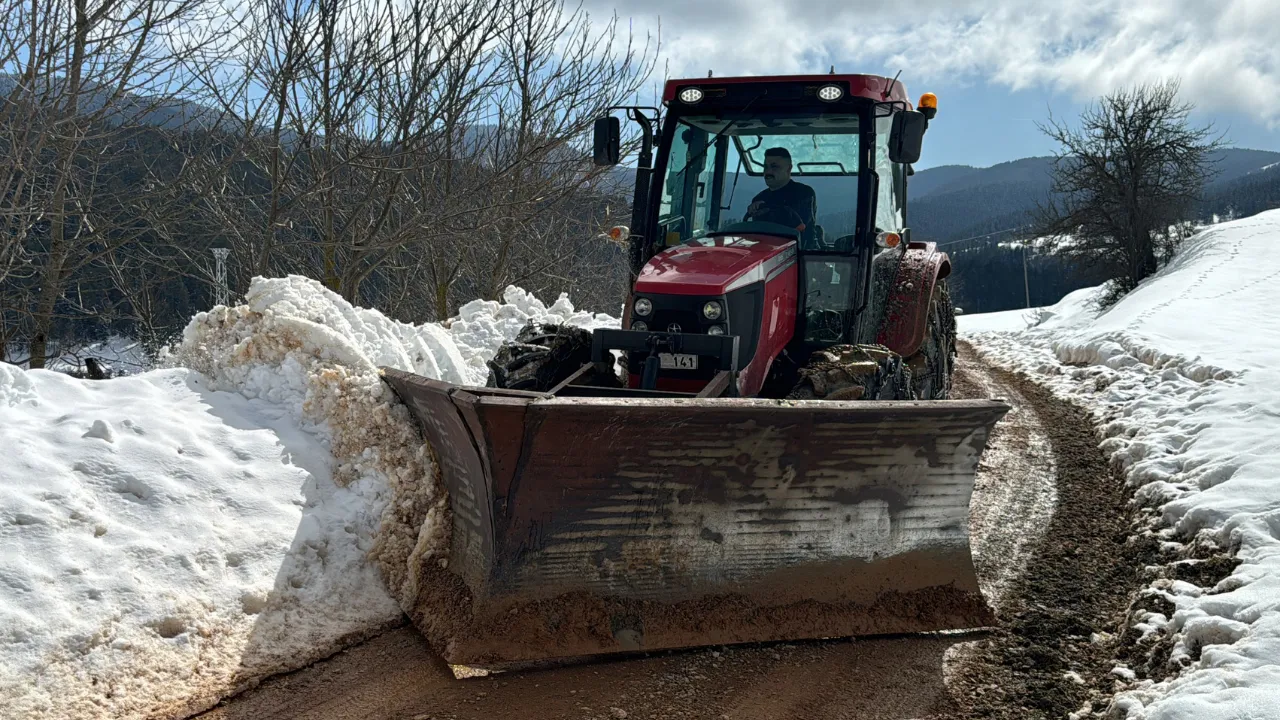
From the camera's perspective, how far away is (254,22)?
880 cm

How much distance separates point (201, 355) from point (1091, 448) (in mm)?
6073

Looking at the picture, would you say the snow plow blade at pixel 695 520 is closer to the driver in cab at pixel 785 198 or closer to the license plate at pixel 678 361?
the license plate at pixel 678 361

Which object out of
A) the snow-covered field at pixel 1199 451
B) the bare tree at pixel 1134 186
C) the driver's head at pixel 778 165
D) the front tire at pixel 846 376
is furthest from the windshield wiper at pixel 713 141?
the bare tree at pixel 1134 186

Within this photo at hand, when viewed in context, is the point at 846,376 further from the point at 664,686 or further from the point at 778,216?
the point at 664,686

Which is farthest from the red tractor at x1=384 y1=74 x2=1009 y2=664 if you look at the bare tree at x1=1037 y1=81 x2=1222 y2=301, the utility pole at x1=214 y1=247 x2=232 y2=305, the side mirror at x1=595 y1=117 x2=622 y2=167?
the bare tree at x1=1037 y1=81 x2=1222 y2=301

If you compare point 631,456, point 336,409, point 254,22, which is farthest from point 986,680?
point 254,22

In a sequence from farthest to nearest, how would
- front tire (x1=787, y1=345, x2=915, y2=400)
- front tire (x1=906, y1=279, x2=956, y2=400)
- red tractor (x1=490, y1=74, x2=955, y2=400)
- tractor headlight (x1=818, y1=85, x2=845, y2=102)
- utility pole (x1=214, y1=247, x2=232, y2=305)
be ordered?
utility pole (x1=214, y1=247, x2=232, y2=305)
front tire (x1=906, y1=279, x2=956, y2=400)
tractor headlight (x1=818, y1=85, x2=845, y2=102)
red tractor (x1=490, y1=74, x2=955, y2=400)
front tire (x1=787, y1=345, x2=915, y2=400)

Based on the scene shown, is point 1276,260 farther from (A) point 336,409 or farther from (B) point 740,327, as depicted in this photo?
(A) point 336,409

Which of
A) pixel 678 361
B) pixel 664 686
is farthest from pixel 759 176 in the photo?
pixel 664 686

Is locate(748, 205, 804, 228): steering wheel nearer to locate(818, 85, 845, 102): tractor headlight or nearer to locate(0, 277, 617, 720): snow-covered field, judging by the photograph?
locate(818, 85, 845, 102): tractor headlight

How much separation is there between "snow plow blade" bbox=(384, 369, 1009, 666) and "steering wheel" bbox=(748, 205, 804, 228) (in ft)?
6.02

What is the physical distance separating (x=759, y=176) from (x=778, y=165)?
0.42 ft

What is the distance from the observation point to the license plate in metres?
4.36

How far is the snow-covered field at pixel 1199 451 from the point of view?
2982 millimetres
